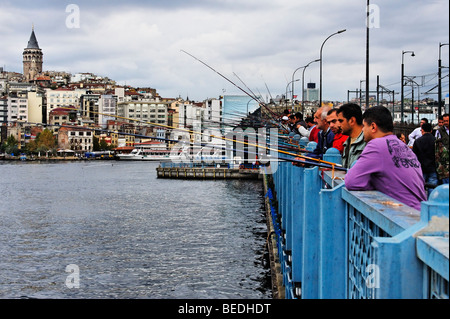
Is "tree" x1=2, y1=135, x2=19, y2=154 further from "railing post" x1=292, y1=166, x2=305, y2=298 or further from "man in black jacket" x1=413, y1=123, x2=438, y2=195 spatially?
"man in black jacket" x1=413, y1=123, x2=438, y2=195

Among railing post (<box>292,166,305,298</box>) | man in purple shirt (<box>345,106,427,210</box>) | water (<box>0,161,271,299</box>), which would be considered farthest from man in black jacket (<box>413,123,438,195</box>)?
water (<box>0,161,271,299</box>)

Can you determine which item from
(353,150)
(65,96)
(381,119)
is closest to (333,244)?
(381,119)

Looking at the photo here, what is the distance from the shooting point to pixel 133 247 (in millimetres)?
22031

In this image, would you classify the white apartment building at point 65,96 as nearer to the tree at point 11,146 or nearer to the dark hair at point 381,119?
the tree at point 11,146

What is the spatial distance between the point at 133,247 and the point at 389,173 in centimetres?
1971

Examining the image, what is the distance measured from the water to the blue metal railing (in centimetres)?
1003

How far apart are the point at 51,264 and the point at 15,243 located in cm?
460

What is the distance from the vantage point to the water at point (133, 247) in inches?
634

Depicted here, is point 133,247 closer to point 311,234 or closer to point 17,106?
point 311,234

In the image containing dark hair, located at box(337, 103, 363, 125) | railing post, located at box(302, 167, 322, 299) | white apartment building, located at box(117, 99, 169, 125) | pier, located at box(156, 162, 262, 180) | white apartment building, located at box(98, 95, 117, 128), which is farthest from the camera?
white apartment building, located at box(117, 99, 169, 125)

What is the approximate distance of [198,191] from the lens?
4800 cm

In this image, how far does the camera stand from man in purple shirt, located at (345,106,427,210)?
2.93m

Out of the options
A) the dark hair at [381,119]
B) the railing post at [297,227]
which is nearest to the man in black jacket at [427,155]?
the railing post at [297,227]
